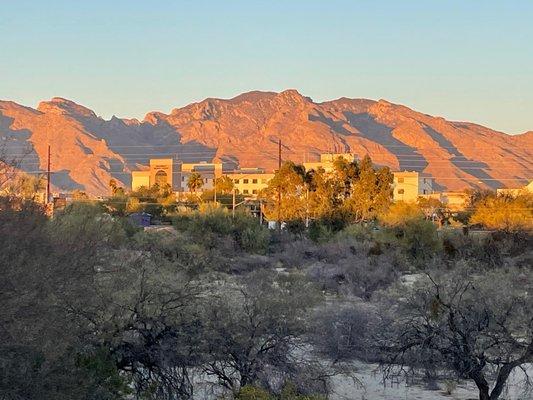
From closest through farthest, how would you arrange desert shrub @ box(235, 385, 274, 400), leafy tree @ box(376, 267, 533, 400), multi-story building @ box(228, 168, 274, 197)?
desert shrub @ box(235, 385, 274, 400) < leafy tree @ box(376, 267, 533, 400) < multi-story building @ box(228, 168, 274, 197)

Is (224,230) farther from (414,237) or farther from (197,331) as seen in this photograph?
(197,331)

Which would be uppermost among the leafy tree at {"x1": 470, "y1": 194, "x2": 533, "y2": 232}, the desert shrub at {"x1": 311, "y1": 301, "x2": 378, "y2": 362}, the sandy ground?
the leafy tree at {"x1": 470, "y1": 194, "x2": 533, "y2": 232}

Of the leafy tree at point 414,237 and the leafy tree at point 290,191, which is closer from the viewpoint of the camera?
the leafy tree at point 414,237

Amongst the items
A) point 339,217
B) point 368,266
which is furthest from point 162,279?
point 339,217

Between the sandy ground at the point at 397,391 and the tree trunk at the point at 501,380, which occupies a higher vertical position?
the tree trunk at the point at 501,380

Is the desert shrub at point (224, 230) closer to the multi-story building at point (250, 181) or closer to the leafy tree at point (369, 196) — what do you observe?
the leafy tree at point (369, 196)

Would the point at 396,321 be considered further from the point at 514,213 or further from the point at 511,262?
the point at 514,213

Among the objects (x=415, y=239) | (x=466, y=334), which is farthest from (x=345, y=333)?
(x=415, y=239)

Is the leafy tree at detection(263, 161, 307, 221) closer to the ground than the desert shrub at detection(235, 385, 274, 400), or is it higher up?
higher up

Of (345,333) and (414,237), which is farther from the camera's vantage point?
(414,237)

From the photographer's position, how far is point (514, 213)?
5631cm

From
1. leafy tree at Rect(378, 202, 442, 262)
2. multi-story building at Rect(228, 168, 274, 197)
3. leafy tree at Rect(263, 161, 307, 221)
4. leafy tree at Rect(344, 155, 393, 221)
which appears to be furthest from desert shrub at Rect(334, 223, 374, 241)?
multi-story building at Rect(228, 168, 274, 197)

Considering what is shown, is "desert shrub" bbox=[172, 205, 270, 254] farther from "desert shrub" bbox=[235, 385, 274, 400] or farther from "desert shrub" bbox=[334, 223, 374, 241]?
"desert shrub" bbox=[235, 385, 274, 400]

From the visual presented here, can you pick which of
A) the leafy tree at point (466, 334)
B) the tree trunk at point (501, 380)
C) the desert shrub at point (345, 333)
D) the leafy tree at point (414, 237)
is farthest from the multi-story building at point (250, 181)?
the tree trunk at point (501, 380)
